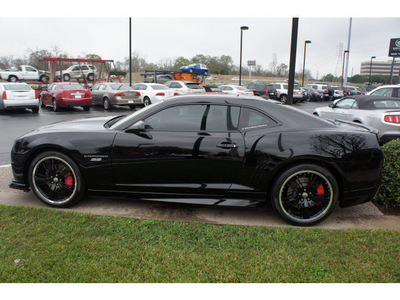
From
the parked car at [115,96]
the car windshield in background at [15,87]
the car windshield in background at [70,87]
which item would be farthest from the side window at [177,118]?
the parked car at [115,96]

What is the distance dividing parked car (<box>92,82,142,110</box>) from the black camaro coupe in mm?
14474

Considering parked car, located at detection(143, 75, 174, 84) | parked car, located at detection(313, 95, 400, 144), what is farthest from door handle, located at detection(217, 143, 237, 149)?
parked car, located at detection(143, 75, 174, 84)

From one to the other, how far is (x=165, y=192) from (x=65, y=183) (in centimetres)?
131

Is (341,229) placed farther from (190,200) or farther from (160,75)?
(160,75)

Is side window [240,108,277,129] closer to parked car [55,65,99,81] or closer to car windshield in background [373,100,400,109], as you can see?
car windshield in background [373,100,400,109]

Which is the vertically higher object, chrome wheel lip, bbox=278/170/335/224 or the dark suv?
the dark suv

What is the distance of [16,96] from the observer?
14.4 m

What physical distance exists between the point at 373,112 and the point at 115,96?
45.3 ft

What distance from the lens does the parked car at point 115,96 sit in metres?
18.1

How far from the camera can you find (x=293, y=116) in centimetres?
379

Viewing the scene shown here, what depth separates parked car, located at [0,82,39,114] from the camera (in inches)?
562

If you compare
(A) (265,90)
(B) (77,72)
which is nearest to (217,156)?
(A) (265,90)

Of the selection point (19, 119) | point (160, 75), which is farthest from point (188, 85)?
point (160, 75)

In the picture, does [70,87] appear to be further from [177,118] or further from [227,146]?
[227,146]
